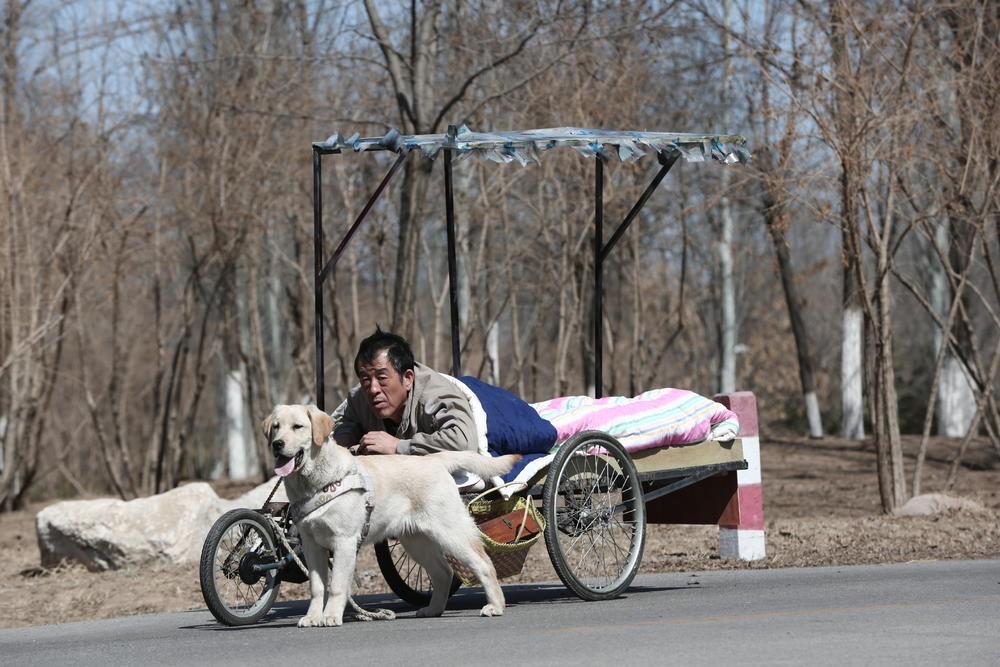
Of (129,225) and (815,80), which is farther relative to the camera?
(129,225)

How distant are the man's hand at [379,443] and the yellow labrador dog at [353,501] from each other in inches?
12.1

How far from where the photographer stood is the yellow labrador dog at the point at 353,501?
764cm

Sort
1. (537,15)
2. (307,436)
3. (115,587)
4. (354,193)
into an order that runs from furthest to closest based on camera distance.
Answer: (354,193) < (537,15) < (115,587) < (307,436)

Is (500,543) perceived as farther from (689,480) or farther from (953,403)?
(953,403)

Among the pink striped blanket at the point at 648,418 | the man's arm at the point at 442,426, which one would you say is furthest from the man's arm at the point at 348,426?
the pink striped blanket at the point at 648,418

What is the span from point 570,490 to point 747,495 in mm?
2815

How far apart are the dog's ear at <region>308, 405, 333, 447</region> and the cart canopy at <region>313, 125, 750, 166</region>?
2.52 meters

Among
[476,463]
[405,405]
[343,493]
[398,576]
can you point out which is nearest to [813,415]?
[398,576]

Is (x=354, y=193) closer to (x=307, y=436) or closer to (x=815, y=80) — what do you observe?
(x=815, y=80)

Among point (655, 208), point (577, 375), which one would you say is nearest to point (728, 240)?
point (655, 208)

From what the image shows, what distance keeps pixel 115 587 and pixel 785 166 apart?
747 centimetres

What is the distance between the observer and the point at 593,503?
9.01 m

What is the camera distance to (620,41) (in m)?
20.3

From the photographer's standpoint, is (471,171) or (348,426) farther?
(471,171)
